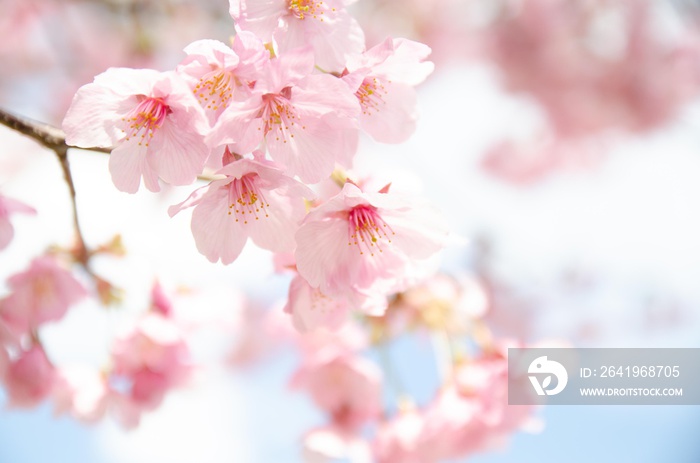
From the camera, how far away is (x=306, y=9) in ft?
2.82

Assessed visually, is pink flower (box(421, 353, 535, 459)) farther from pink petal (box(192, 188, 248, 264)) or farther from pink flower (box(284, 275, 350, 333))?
pink petal (box(192, 188, 248, 264))

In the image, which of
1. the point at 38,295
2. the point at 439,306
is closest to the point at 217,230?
the point at 38,295

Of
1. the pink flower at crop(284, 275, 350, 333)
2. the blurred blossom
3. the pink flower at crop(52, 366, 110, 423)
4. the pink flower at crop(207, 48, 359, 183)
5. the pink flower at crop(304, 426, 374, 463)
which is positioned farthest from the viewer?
the blurred blossom

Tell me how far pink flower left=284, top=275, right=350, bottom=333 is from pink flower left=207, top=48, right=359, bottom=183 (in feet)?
0.87

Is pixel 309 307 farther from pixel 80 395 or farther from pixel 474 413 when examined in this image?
pixel 80 395

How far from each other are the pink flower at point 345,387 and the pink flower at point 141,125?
41.1 inches

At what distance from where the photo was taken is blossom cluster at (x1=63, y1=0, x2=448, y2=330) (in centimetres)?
81

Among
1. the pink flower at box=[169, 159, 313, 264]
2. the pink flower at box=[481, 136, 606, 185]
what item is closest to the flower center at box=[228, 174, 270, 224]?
the pink flower at box=[169, 159, 313, 264]

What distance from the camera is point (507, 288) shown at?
3.88 meters

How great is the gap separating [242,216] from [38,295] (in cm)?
73

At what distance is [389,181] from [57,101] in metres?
2.93

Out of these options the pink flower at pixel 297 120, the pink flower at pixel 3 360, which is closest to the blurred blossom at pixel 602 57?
the pink flower at pixel 297 120

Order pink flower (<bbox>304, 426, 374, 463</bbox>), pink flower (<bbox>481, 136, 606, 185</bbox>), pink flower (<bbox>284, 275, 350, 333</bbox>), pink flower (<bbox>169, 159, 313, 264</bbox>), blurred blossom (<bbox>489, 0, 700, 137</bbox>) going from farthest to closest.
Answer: pink flower (<bbox>481, 136, 606, 185</bbox>)
blurred blossom (<bbox>489, 0, 700, 137</bbox>)
pink flower (<bbox>304, 426, 374, 463</bbox>)
pink flower (<bbox>284, 275, 350, 333</bbox>)
pink flower (<bbox>169, 159, 313, 264</bbox>)

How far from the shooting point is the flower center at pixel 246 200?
0.92m
